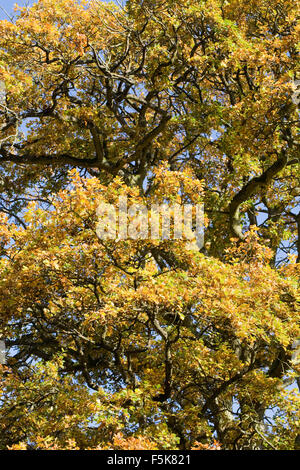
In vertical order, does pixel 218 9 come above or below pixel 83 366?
above

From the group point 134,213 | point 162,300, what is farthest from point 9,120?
point 162,300

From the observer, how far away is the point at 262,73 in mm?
12266

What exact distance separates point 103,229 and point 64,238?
2.55ft

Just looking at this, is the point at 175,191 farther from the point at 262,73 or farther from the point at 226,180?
the point at 226,180

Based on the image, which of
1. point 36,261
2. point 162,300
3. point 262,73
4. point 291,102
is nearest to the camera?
point 162,300

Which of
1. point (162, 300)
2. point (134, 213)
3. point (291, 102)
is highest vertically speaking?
point (291, 102)

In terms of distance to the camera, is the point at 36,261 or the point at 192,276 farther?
the point at 192,276

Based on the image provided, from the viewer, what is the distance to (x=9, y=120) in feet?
42.8

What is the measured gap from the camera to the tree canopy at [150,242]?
28.2 feet

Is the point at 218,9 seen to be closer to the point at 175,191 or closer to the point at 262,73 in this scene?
the point at 262,73

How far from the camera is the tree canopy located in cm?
861

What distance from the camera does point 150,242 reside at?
346 inches

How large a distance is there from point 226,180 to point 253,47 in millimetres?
3643

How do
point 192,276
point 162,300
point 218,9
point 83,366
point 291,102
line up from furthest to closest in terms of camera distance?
point 218,9, point 291,102, point 83,366, point 192,276, point 162,300
